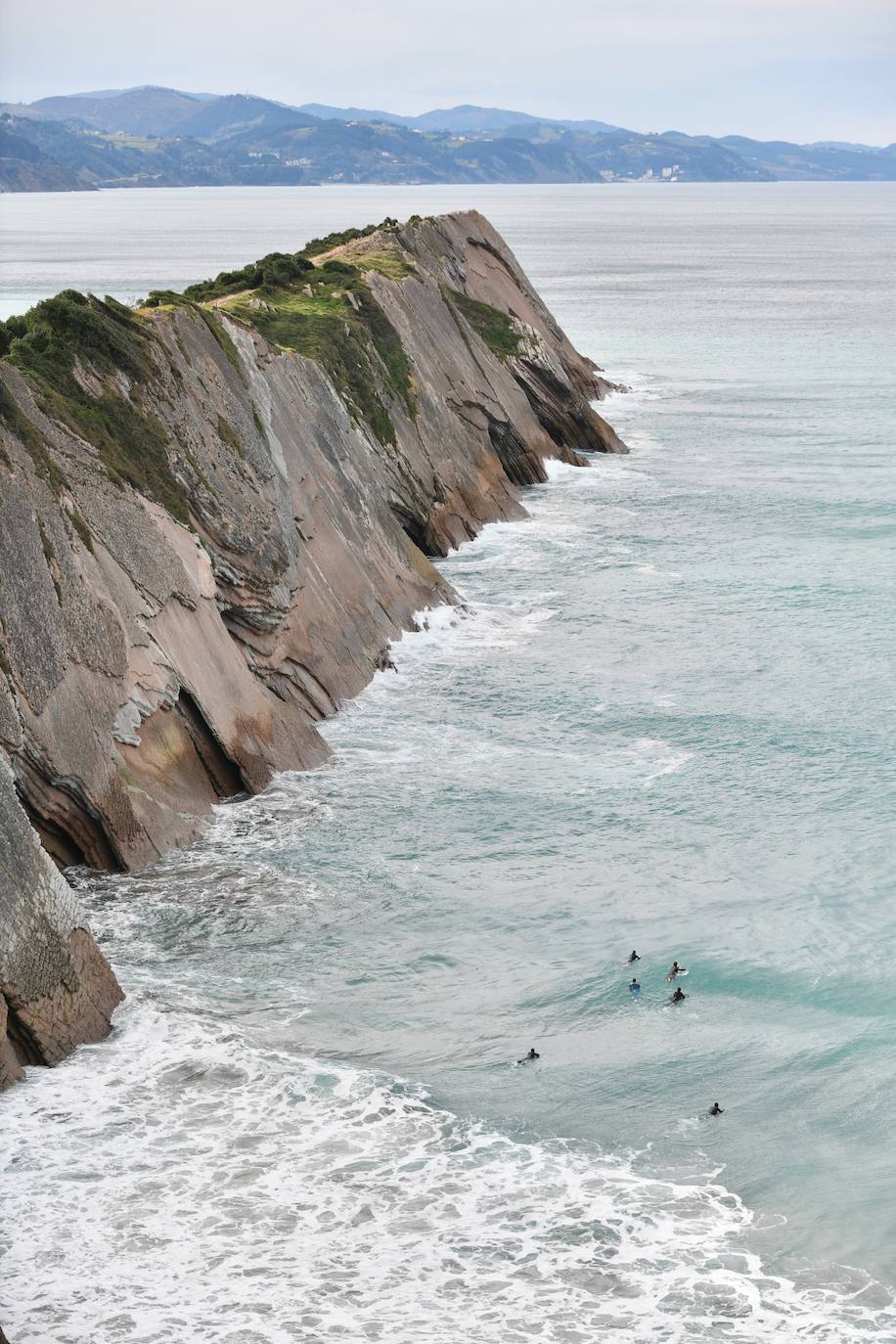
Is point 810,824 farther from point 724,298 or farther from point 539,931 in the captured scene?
point 724,298

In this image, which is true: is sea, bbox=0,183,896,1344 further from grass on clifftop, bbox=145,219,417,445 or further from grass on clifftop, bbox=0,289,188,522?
grass on clifftop, bbox=145,219,417,445

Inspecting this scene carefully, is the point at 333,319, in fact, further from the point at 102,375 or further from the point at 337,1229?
the point at 337,1229

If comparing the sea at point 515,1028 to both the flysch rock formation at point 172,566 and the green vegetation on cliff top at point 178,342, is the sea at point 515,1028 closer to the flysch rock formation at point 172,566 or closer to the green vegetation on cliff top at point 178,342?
the flysch rock formation at point 172,566

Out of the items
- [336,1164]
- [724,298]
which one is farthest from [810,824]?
[724,298]

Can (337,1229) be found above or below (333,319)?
below

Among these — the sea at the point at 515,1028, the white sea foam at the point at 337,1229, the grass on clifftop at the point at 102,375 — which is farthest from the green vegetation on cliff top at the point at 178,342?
the white sea foam at the point at 337,1229

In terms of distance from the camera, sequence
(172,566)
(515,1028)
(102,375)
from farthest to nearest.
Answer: (102,375)
(172,566)
(515,1028)

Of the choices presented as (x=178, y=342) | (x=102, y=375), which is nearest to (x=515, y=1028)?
(x=102, y=375)
